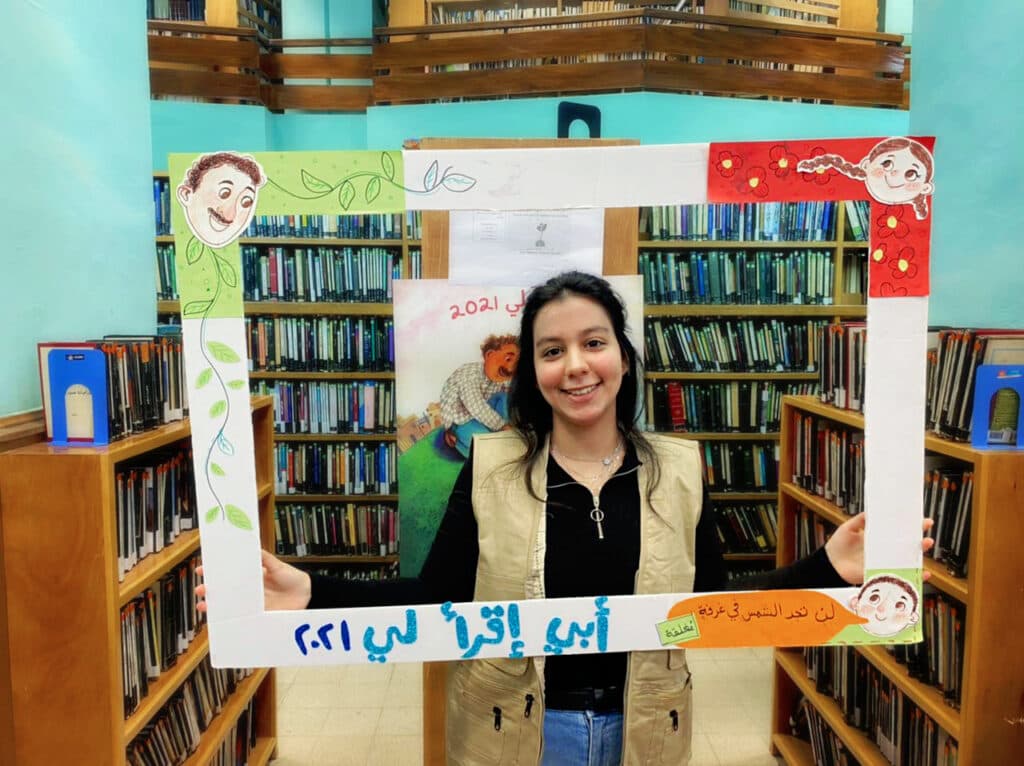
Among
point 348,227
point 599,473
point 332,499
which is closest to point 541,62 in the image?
point 348,227

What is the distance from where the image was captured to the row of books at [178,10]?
4.79 m

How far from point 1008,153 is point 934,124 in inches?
16.6

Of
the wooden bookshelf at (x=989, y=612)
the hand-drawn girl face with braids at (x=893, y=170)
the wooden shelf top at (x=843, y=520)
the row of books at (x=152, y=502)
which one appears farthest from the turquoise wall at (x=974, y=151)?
the row of books at (x=152, y=502)

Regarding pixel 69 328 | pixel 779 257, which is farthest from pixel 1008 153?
pixel 69 328

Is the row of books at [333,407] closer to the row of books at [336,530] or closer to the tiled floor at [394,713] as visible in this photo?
the row of books at [336,530]

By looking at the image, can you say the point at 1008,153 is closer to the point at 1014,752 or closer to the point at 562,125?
the point at 562,125

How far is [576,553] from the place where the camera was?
51.0 inches

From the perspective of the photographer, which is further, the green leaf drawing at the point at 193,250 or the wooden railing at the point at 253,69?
the wooden railing at the point at 253,69

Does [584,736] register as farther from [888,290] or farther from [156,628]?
[156,628]

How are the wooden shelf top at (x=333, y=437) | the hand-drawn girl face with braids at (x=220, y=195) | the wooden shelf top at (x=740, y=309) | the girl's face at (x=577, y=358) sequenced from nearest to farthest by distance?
the hand-drawn girl face with braids at (x=220, y=195) → the girl's face at (x=577, y=358) → the wooden shelf top at (x=740, y=309) → the wooden shelf top at (x=333, y=437)

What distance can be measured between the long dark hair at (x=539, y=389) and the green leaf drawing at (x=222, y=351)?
1.87 ft

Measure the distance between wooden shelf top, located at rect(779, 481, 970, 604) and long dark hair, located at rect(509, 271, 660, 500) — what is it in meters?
0.71

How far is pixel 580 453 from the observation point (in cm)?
136

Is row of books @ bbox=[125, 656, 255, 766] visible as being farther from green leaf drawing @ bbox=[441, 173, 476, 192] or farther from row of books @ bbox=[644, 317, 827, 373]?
row of books @ bbox=[644, 317, 827, 373]
